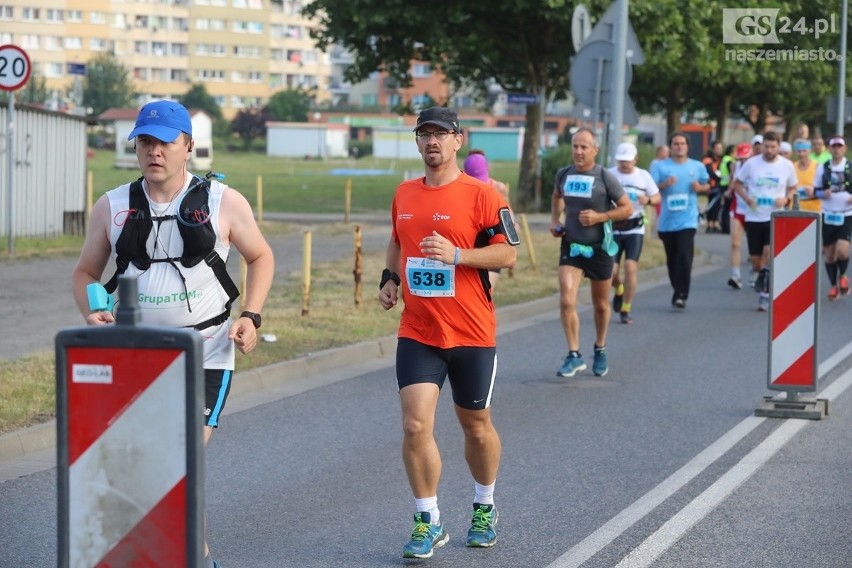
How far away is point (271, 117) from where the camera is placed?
12312 cm

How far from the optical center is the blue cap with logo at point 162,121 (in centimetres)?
516

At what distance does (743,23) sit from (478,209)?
123 feet

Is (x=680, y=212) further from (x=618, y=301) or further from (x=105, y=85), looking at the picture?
(x=105, y=85)

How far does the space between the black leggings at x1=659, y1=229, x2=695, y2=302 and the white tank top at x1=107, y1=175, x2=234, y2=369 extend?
1183cm

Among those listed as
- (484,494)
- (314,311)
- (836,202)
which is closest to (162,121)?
(484,494)

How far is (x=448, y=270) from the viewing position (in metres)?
6.25

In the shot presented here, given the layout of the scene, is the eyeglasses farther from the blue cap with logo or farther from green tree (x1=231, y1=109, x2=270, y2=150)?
green tree (x1=231, y1=109, x2=270, y2=150)

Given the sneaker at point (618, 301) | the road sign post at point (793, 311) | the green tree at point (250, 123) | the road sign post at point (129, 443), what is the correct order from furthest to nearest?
the green tree at point (250, 123)
the sneaker at point (618, 301)
the road sign post at point (793, 311)
the road sign post at point (129, 443)

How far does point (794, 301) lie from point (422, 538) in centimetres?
468

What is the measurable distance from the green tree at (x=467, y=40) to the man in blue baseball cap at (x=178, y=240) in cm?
2651

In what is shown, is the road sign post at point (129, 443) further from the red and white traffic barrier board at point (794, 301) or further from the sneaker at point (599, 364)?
the sneaker at point (599, 364)

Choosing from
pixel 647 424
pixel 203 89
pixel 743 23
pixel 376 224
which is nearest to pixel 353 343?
pixel 647 424
